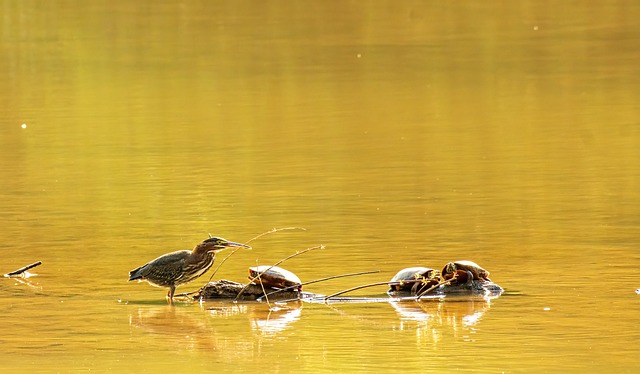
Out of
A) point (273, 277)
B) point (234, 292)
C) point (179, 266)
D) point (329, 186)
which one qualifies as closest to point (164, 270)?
point (179, 266)

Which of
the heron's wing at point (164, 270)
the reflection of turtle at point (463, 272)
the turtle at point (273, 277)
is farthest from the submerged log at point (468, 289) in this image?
the heron's wing at point (164, 270)

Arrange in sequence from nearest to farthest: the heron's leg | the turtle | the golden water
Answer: the golden water
the turtle
the heron's leg

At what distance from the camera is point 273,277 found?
29.8 feet

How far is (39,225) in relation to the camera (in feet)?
39.1

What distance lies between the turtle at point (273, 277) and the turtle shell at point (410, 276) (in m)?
0.48

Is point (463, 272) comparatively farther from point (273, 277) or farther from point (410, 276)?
point (273, 277)

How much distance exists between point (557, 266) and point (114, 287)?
2.36 metres

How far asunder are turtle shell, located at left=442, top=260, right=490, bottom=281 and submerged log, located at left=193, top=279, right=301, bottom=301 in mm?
734

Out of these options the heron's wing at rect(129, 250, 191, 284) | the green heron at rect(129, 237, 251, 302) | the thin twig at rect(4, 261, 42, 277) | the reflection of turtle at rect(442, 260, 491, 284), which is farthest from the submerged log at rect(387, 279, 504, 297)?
the thin twig at rect(4, 261, 42, 277)

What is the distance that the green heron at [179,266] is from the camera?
916cm

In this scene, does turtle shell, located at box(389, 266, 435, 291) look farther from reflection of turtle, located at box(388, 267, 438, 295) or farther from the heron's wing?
the heron's wing

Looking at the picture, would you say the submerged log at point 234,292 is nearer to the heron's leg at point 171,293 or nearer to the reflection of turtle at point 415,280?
the heron's leg at point 171,293

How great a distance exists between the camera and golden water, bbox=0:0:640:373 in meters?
8.06

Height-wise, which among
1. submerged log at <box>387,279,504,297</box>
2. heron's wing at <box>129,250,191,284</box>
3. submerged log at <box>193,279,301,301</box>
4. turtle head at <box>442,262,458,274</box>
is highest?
heron's wing at <box>129,250,191,284</box>
